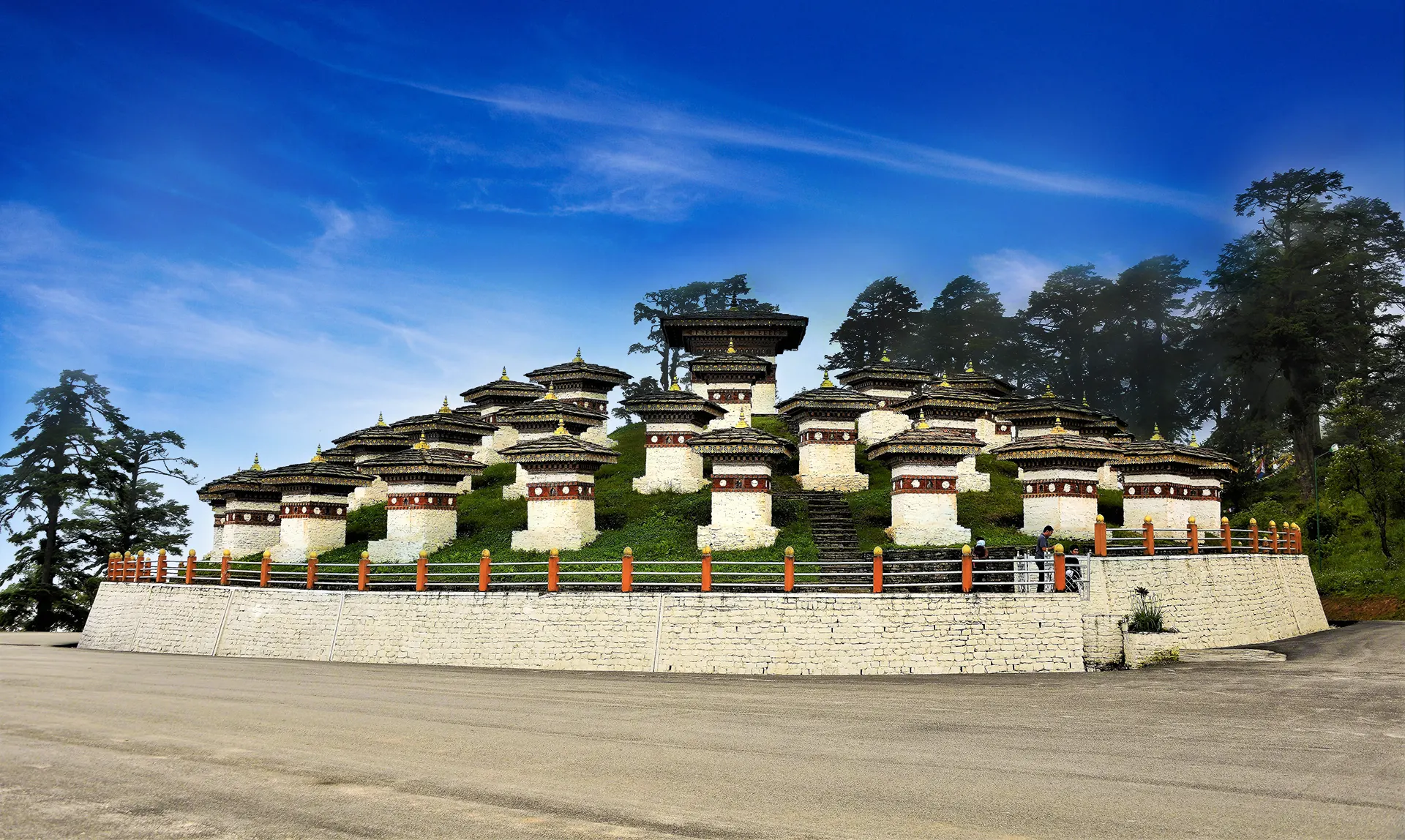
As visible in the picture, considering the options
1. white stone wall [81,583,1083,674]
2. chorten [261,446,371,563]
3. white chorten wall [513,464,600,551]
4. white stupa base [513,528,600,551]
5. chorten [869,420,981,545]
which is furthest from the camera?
chorten [261,446,371,563]

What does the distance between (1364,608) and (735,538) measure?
23.5 m

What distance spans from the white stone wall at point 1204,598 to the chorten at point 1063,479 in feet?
16.4

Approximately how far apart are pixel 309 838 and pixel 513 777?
2692mm

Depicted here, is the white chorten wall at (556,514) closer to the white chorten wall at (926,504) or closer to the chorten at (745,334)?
the white chorten wall at (926,504)

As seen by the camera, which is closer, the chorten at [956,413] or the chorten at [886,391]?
the chorten at [956,413]

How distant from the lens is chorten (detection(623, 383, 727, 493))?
36.9 metres

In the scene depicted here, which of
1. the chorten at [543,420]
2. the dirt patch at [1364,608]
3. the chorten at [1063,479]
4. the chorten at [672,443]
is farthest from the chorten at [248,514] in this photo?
the dirt patch at [1364,608]

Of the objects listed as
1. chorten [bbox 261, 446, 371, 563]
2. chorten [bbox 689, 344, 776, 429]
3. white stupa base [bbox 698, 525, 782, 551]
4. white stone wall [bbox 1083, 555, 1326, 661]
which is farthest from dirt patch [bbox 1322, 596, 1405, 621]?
chorten [bbox 261, 446, 371, 563]

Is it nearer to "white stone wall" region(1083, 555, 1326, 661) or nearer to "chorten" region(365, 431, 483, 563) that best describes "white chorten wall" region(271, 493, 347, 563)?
"chorten" region(365, 431, 483, 563)

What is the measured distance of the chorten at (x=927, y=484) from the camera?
1182 inches

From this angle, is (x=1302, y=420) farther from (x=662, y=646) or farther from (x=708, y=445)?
(x=662, y=646)

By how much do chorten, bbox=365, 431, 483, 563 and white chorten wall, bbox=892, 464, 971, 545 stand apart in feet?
50.6

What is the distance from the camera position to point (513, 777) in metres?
11.0

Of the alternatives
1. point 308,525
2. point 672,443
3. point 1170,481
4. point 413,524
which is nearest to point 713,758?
point 413,524
